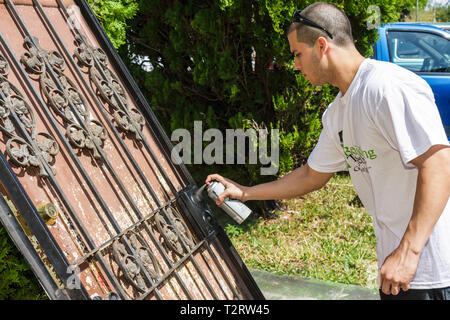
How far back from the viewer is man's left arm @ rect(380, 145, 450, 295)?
168cm

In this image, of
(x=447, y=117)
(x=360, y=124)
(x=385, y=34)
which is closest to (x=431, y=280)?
(x=360, y=124)

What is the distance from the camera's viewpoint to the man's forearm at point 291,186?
Result: 97.2 inches

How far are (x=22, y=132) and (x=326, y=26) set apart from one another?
1.31m

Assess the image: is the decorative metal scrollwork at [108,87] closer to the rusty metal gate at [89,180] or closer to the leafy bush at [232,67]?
the rusty metal gate at [89,180]

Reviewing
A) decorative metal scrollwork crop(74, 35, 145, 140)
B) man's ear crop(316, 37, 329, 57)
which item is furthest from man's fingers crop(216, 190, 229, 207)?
man's ear crop(316, 37, 329, 57)

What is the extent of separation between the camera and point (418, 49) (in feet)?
21.0

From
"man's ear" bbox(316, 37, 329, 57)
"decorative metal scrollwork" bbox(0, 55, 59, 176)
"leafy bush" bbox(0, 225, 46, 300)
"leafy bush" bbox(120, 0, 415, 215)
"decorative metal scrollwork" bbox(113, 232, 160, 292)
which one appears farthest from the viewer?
"leafy bush" bbox(120, 0, 415, 215)

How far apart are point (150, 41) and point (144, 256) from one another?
3586mm

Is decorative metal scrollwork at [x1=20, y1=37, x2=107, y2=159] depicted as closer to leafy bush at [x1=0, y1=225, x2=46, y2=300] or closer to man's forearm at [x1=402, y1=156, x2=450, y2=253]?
leafy bush at [x1=0, y1=225, x2=46, y2=300]

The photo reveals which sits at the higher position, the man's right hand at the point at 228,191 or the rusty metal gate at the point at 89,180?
the rusty metal gate at the point at 89,180

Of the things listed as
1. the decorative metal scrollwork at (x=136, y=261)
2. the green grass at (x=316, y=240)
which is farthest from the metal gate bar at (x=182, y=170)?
the green grass at (x=316, y=240)

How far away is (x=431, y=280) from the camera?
1900 millimetres

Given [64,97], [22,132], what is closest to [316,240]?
[64,97]
